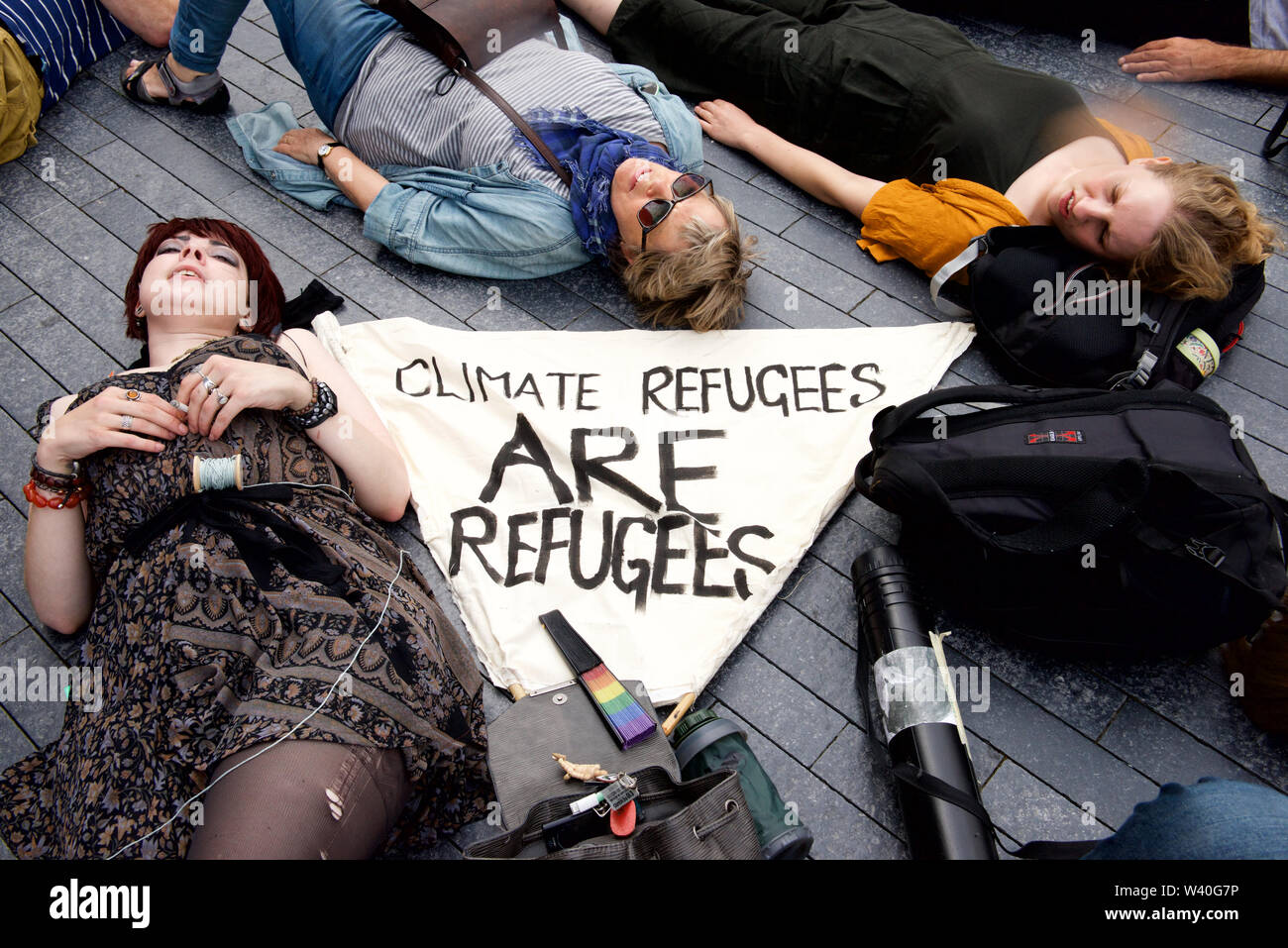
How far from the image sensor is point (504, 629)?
95.0 inches

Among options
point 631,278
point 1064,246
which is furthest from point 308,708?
point 1064,246

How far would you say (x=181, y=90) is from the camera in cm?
357

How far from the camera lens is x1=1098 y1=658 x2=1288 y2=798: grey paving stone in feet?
7.42

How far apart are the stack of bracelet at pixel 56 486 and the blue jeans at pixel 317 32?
6.21ft

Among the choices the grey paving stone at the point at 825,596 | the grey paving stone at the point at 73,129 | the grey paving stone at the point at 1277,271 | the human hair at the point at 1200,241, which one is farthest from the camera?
the grey paving stone at the point at 73,129

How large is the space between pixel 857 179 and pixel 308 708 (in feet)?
8.99

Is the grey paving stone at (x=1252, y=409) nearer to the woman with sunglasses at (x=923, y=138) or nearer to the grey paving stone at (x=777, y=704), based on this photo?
the woman with sunglasses at (x=923, y=138)

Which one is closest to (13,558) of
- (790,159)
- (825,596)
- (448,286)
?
(448,286)

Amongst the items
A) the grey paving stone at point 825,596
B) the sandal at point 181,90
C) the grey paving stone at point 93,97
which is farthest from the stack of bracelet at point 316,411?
the grey paving stone at point 93,97

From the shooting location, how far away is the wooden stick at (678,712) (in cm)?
217

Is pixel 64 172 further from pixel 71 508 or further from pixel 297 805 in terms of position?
pixel 297 805

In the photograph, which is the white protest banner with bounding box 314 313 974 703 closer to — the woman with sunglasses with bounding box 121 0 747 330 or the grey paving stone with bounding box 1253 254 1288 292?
the woman with sunglasses with bounding box 121 0 747 330
